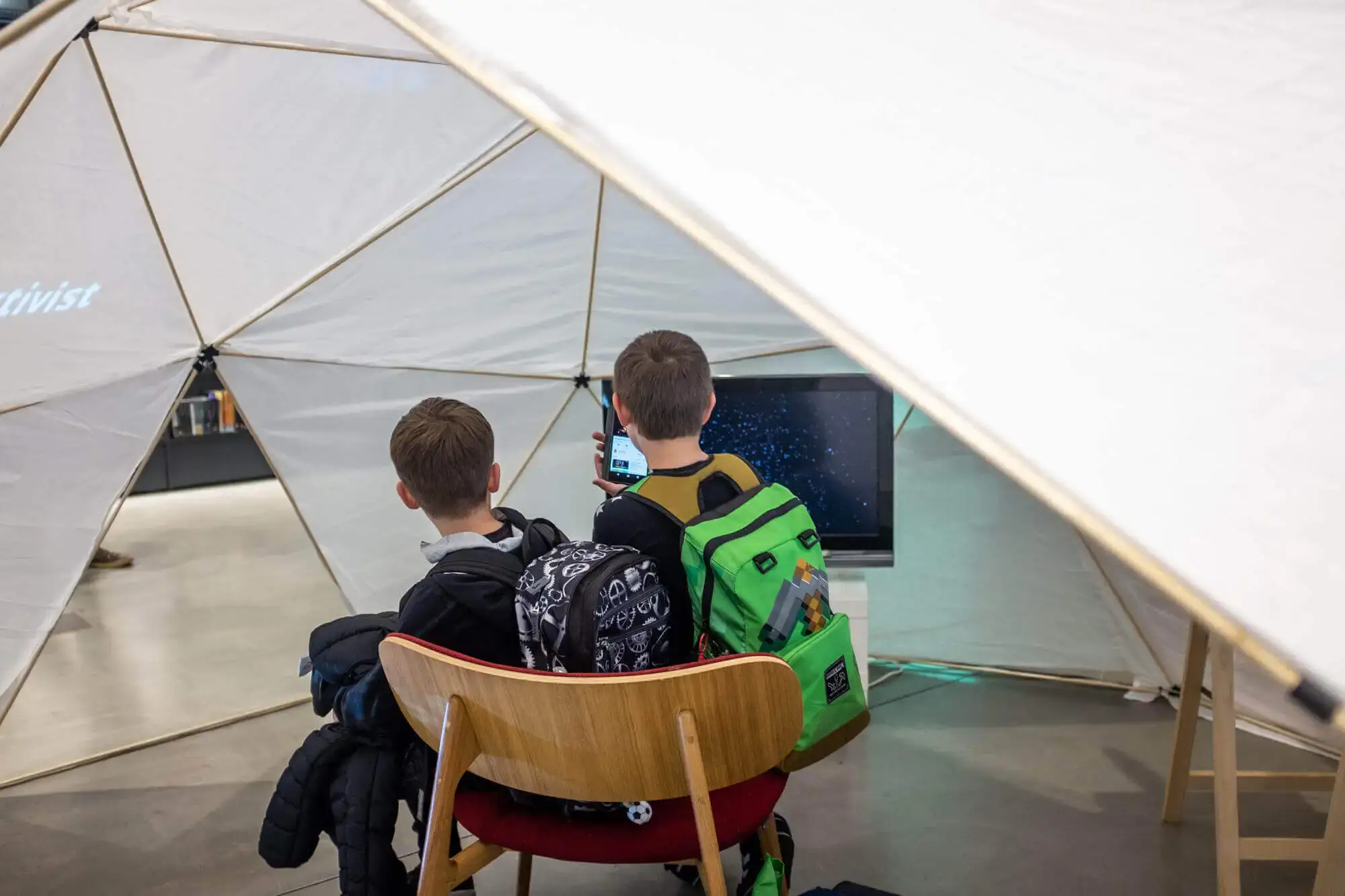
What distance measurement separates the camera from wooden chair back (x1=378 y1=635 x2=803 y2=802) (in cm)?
166

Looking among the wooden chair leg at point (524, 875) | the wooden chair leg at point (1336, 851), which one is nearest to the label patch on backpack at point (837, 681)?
the wooden chair leg at point (524, 875)

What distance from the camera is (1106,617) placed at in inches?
152

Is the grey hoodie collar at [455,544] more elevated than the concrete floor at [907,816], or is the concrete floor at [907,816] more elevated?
the grey hoodie collar at [455,544]

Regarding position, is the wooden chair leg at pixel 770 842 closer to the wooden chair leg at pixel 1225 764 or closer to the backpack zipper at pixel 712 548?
the backpack zipper at pixel 712 548

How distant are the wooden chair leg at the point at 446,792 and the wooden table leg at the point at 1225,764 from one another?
155cm

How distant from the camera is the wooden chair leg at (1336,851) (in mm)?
2301

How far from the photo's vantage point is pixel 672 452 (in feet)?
7.49

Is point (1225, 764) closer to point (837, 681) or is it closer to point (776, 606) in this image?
point (837, 681)

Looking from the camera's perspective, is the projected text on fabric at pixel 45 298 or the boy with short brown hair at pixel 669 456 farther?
the projected text on fabric at pixel 45 298

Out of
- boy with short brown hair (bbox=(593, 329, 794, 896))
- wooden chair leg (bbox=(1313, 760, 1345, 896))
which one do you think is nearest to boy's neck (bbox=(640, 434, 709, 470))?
boy with short brown hair (bbox=(593, 329, 794, 896))

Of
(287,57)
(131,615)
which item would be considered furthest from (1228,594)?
(131,615)

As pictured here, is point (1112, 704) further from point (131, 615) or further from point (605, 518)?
point (131, 615)

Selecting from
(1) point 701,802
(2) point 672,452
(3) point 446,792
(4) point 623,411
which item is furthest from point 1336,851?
(3) point 446,792

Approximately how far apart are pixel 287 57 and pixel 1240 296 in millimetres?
2746
